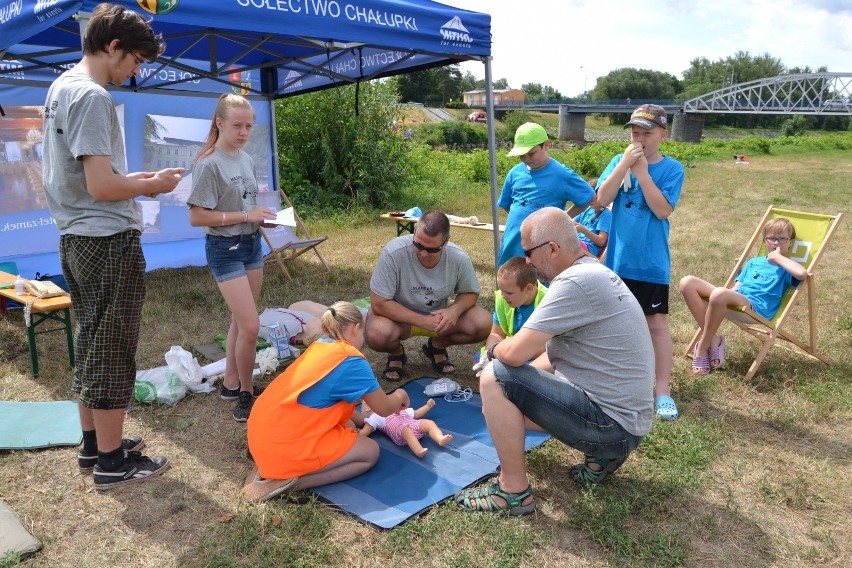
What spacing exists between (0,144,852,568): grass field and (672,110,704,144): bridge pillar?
1790 inches

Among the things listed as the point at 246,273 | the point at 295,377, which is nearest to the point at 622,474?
the point at 295,377

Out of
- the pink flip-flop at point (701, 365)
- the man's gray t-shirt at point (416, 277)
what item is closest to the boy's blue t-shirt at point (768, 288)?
the pink flip-flop at point (701, 365)

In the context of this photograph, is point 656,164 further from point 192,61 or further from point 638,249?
point 192,61

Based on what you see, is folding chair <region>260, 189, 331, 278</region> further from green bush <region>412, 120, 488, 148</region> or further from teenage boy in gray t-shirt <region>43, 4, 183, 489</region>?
green bush <region>412, 120, 488, 148</region>

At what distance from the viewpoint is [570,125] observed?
56.2 m

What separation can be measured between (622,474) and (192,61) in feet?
21.5

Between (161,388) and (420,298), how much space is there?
1705 millimetres

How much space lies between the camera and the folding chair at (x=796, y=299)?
4184mm

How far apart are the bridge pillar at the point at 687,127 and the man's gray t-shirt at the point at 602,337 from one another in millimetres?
47751

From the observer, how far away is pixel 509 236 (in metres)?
4.22

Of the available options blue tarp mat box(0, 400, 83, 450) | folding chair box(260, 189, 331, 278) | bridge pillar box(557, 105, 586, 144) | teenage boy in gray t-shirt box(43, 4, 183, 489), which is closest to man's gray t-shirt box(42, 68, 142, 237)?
teenage boy in gray t-shirt box(43, 4, 183, 489)

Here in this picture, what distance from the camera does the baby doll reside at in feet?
10.6

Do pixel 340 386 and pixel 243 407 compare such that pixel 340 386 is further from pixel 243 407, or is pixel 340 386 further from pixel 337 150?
pixel 337 150

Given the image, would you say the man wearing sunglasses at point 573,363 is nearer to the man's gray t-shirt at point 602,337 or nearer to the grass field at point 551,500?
the man's gray t-shirt at point 602,337
